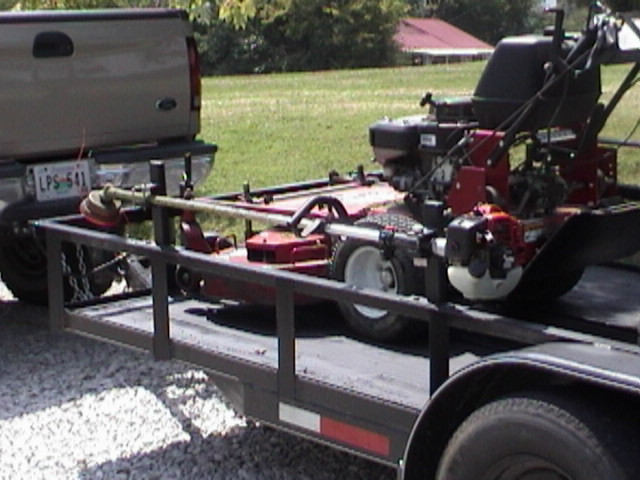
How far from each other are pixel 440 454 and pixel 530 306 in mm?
1067

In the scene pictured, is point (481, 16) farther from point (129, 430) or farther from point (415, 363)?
point (415, 363)

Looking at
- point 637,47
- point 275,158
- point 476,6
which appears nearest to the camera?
point 637,47

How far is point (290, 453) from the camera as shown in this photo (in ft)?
16.9

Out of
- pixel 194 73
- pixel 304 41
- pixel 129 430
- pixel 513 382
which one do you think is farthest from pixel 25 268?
pixel 304 41

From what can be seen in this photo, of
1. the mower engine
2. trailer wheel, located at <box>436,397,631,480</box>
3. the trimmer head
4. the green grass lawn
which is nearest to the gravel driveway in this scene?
the trimmer head

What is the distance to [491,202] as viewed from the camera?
15.3 ft

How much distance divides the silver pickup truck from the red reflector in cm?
313

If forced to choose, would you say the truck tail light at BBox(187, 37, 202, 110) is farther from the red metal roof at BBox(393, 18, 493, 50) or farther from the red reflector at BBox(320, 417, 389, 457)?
the red metal roof at BBox(393, 18, 493, 50)

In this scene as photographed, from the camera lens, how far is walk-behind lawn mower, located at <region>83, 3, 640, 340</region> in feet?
12.8

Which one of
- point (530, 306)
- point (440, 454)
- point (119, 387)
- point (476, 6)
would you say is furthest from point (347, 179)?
point (476, 6)

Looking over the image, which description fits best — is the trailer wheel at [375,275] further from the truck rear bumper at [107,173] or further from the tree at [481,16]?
the tree at [481,16]

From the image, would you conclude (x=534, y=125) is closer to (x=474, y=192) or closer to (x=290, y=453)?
(x=474, y=192)

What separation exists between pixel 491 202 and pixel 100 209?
1.69m

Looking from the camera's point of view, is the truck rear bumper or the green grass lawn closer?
the truck rear bumper
